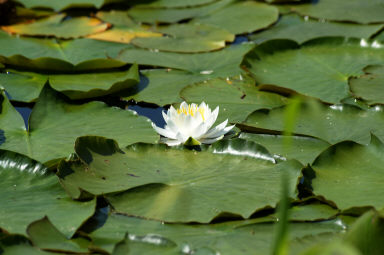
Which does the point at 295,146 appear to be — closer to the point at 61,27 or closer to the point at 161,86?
the point at 161,86

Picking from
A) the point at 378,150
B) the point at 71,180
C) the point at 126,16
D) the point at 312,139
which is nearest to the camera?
the point at 71,180

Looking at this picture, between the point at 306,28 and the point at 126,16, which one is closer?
the point at 306,28

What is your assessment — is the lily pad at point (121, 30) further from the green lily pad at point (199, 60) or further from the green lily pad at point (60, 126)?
the green lily pad at point (60, 126)

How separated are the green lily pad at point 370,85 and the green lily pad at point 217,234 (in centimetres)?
99

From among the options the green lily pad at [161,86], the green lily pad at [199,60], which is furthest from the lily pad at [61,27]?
the green lily pad at [161,86]

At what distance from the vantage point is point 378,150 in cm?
217

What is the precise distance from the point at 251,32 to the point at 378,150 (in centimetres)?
172

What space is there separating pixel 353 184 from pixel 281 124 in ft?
1.64

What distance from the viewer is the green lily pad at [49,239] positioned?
1670 millimetres

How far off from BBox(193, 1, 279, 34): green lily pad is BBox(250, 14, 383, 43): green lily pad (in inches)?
2.8

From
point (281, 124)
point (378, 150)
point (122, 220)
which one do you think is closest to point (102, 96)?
point (281, 124)

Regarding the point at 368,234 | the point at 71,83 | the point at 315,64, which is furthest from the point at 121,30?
the point at 368,234

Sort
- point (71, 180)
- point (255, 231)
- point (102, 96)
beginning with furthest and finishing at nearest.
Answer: point (102, 96) → point (71, 180) → point (255, 231)

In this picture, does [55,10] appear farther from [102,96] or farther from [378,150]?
[378,150]
